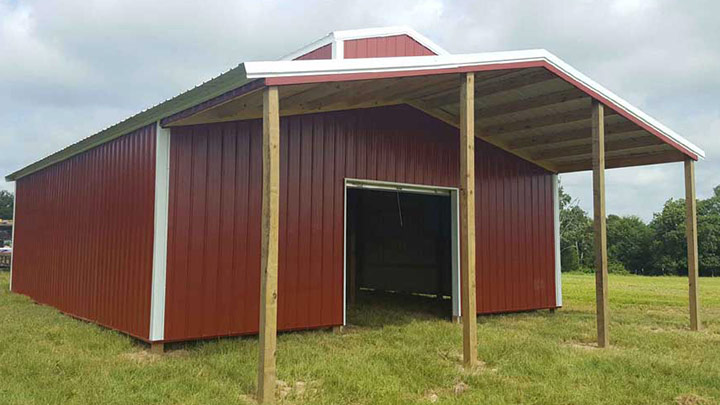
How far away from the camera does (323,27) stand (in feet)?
58.0

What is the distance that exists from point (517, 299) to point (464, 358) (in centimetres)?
434

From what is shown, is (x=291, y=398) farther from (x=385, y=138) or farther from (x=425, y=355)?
(x=385, y=138)

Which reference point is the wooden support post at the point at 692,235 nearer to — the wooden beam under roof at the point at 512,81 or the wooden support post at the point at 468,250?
the wooden beam under roof at the point at 512,81

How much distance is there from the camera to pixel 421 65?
573 centimetres

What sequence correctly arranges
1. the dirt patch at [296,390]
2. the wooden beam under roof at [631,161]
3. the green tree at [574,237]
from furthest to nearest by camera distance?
1. the green tree at [574,237]
2. the wooden beam under roof at [631,161]
3. the dirt patch at [296,390]

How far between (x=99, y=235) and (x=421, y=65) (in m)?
4.86

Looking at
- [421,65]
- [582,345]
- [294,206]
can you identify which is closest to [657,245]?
[582,345]

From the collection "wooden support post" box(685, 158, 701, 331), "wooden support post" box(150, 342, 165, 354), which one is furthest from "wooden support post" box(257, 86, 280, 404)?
"wooden support post" box(685, 158, 701, 331)

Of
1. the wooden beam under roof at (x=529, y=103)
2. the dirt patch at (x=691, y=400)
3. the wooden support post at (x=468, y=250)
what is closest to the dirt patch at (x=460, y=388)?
the wooden support post at (x=468, y=250)

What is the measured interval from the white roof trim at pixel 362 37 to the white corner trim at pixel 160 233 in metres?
4.43

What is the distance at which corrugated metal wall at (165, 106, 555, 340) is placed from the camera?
250 inches

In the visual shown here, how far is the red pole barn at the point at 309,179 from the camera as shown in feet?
18.9

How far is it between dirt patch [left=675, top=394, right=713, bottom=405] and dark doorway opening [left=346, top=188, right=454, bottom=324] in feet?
17.0

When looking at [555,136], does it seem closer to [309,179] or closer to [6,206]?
[309,179]
